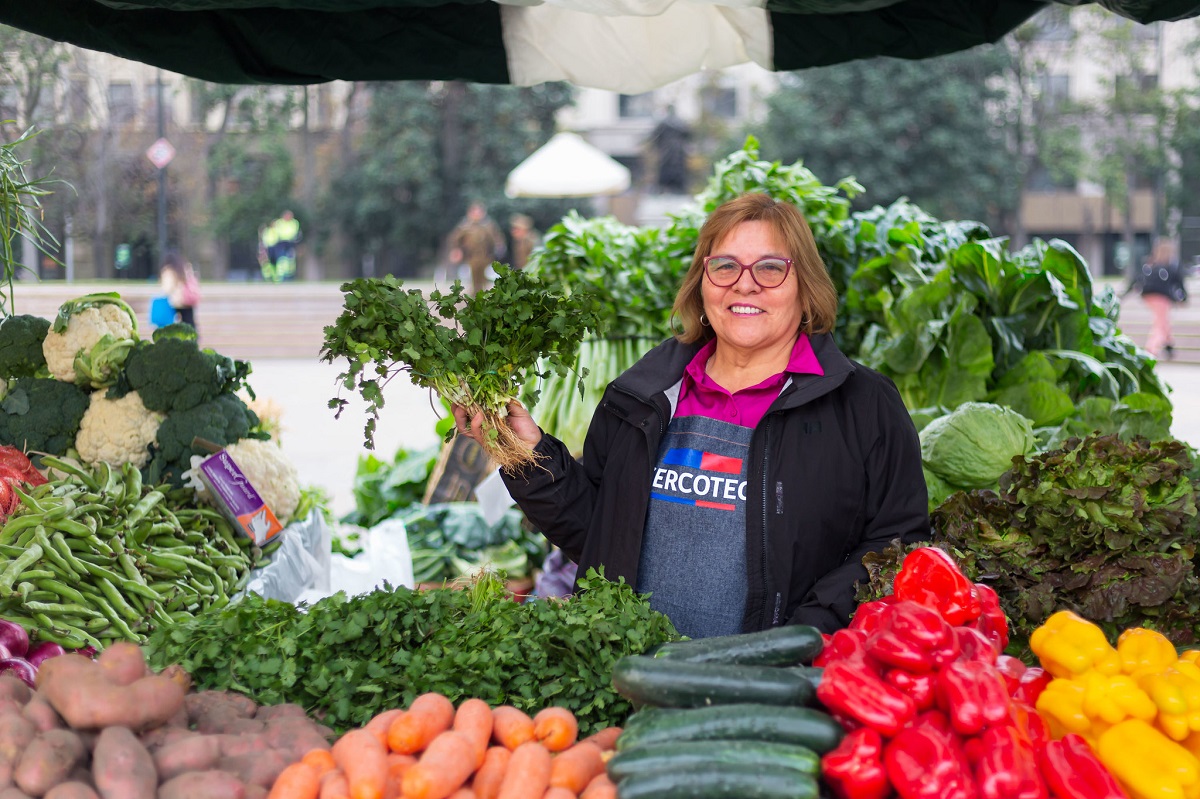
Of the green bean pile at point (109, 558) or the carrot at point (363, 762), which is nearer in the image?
the carrot at point (363, 762)

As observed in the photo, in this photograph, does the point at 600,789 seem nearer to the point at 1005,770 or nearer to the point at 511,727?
the point at 511,727

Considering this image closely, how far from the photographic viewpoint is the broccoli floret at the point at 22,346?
164 inches

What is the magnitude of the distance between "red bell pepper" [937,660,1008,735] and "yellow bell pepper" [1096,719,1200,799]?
0.85ft

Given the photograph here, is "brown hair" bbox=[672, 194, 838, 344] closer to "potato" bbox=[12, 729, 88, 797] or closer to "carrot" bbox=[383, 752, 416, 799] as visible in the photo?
"carrot" bbox=[383, 752, 416, 799]

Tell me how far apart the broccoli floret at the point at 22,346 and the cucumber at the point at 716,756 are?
3424 mm

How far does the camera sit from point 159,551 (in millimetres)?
3654

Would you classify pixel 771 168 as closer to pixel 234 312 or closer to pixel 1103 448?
pixel 1103 448

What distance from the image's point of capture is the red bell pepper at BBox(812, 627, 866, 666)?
2010 mm

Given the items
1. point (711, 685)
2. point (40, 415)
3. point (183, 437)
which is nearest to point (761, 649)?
point (711, 685)

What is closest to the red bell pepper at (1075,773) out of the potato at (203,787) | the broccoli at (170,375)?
the potato at (203,787)

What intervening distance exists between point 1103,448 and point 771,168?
299 centimetres

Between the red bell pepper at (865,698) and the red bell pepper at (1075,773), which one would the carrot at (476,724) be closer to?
the red bell pepper at (865,698)

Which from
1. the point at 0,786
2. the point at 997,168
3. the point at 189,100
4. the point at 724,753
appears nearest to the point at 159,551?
the point at 0,786

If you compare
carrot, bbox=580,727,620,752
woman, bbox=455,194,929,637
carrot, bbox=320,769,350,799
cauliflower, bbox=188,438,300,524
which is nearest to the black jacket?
woman, bbox=455,194,929,637
